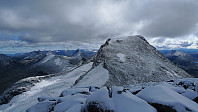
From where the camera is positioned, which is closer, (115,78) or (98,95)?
(98,95)

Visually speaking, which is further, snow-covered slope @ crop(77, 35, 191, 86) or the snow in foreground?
snow-covered slope @ crop(77, 35, 191, 86)

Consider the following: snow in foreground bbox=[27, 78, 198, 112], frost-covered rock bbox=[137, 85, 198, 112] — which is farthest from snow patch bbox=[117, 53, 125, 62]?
frost-covered rock bbox=[137, 85, 198, 112]

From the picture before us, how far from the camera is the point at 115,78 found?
59.3 feet

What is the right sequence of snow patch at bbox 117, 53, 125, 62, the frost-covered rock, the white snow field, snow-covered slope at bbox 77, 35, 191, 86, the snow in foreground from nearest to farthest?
the frost-covered rock → the snow in foreground → snow-covered slope at bbox 77, 35, 191, 86 → the white snow field → snow patch at bbox 117, 53, 125, 62

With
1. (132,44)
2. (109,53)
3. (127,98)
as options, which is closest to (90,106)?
(127,98)

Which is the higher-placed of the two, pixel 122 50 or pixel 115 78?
pixel 122 50

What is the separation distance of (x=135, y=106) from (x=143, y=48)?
32.4 meters

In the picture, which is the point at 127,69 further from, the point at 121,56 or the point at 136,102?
the point at 136,102

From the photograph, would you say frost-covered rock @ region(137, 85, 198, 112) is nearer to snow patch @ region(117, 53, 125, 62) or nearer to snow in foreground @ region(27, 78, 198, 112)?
snow in foreground @ region(27, 78, 198, 112)

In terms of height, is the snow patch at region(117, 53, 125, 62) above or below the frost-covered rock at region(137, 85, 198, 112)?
above

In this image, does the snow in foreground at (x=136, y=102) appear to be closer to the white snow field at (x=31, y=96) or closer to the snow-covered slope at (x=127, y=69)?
the snow-covered slope at (x=127, y=69)

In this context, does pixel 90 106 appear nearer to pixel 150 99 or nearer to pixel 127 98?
pixel 127 98

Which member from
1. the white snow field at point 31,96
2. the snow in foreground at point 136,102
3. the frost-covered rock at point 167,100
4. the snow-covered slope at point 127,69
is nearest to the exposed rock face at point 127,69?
the snow-covered slope at point 127,69

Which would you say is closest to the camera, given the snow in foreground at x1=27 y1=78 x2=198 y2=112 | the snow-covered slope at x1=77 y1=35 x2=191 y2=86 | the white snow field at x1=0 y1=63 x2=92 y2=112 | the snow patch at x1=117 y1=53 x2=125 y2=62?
the snow in foreground at x1=27 y1=78 x2=198 y2=112
